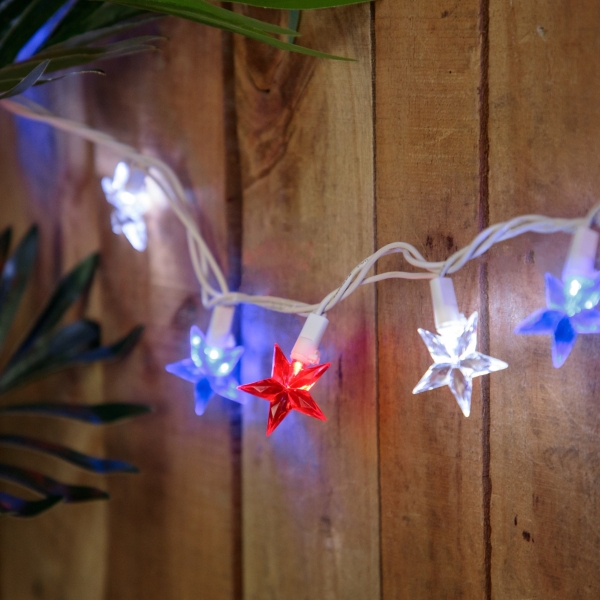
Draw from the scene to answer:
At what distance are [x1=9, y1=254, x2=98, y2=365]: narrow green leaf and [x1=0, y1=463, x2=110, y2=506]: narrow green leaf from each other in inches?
6.9

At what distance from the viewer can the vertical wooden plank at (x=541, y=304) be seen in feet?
1.81

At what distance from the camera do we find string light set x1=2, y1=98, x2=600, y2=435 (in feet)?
1.60

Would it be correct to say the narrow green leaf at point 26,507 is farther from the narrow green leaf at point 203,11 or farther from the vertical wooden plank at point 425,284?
the narrow green leaf at point 203,11

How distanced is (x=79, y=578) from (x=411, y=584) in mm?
573

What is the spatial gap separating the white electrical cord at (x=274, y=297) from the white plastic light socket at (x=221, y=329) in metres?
0.01

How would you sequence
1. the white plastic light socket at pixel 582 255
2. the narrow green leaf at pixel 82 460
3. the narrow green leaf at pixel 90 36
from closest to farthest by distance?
the white plastic light socket at pixel 582 255, the narrow green leaf at pixel 90 36, the narrow green leaf at pixel 82 460

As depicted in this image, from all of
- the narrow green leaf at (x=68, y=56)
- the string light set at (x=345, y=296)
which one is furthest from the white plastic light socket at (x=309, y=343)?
the narrow green leaf at (x=68, y=56)

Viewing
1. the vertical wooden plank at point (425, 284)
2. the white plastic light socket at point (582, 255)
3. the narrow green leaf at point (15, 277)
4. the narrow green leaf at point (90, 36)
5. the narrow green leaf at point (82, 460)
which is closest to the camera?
the white plastic light socket at point (582, 255)

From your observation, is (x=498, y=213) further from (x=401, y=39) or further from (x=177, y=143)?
(x=177, y=143)

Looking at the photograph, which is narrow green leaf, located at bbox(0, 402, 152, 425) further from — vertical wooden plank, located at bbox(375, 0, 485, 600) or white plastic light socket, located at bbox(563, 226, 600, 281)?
white plastic light socket, located at bbox(563, 226, 600, 281)

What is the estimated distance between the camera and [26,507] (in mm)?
738

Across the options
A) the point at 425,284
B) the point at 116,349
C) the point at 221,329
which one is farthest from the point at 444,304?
the point at 116,349

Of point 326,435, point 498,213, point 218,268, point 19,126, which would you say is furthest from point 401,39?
point 19,126

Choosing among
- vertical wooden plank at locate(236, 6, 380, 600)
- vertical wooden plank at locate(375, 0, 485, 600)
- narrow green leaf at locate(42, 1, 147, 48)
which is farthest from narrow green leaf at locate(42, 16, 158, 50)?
vertical wooden plank at locate(375, 0, 485, 600)
